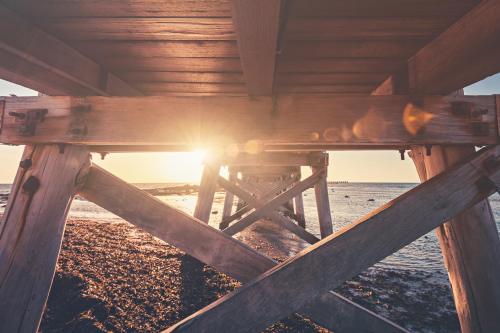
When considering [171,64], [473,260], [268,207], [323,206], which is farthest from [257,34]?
[323,206]

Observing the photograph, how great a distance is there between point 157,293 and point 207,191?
160 centimetres

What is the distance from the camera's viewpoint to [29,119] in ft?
4.98

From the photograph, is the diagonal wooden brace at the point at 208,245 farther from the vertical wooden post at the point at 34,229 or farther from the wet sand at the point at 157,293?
the wet sand at the point at 157,293

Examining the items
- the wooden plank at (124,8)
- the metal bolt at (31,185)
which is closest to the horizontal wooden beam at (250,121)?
the metal bolt at (31,185)

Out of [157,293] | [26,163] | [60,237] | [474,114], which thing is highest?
[474,114]

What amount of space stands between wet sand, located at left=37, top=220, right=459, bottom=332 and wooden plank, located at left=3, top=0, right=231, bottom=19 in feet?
9.04

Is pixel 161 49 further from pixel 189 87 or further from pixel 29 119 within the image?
pixel 29 119

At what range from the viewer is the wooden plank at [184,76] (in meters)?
1.82

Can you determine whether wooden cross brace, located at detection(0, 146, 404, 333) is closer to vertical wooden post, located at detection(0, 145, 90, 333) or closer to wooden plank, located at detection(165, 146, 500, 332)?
vertical wooden post, located at detection(0, 145, 90, 333)

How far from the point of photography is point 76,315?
284cm

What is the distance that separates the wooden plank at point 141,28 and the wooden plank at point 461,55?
1076 mm

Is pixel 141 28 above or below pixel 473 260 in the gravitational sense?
above

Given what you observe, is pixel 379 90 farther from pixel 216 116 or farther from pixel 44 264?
pixel 44 264

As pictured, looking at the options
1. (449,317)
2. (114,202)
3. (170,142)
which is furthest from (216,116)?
(449,317)
